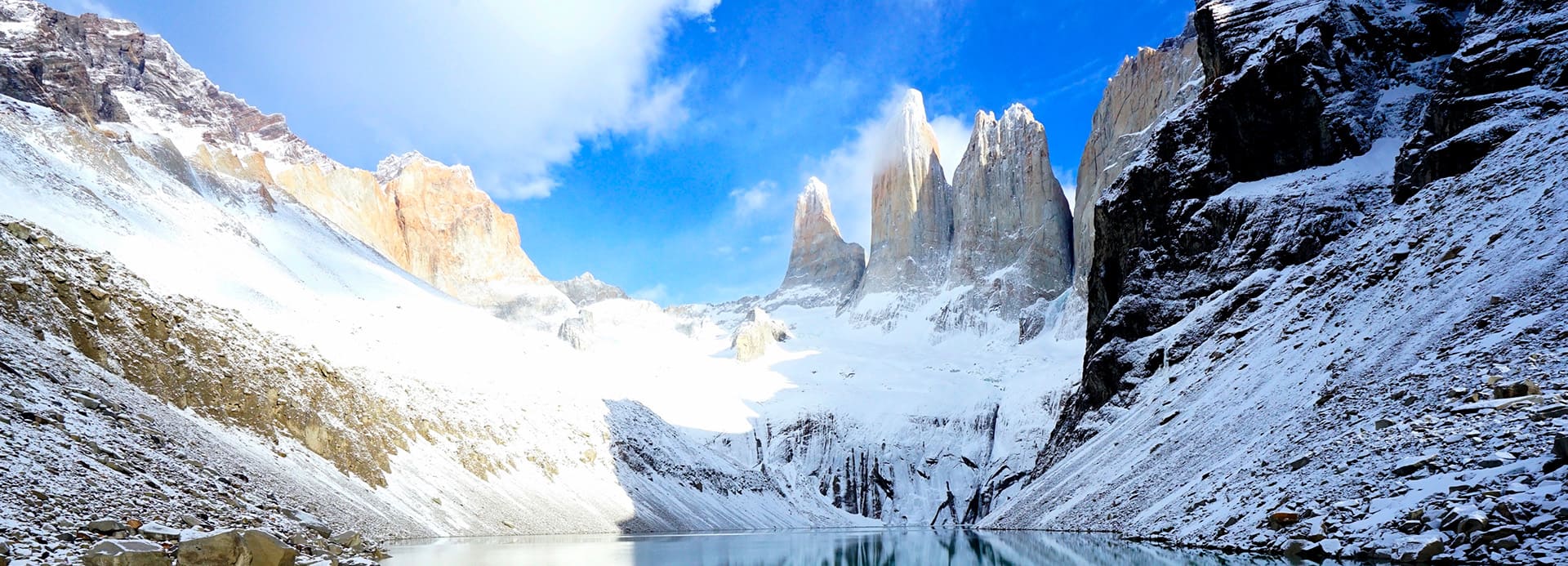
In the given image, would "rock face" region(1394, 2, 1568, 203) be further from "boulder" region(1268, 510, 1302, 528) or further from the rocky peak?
the rocky peak

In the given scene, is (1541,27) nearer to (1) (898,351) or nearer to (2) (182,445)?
(2) (182,445)

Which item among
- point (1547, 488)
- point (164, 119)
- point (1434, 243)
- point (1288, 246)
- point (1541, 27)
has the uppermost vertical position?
point (164, 119)

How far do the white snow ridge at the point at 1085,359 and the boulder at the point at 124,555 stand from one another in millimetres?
107

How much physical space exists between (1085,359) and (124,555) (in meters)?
75.8

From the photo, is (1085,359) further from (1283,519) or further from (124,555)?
(124,555)

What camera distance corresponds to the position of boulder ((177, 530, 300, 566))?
1808 cm

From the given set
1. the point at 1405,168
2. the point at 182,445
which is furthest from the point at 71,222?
the point at 1405,168

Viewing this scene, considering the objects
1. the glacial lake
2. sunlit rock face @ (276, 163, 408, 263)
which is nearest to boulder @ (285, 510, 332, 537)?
the glacial lake

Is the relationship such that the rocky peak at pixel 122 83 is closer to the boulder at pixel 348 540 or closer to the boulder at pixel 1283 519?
the boulder at pixel 348 540

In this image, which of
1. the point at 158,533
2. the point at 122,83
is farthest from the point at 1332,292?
the point at 122,83

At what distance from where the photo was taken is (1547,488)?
16.7 m

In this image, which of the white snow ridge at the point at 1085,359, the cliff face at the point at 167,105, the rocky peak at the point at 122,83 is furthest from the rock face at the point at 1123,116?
the rocky peak at the point at 122,83

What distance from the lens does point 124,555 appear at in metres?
Answer: 16.5

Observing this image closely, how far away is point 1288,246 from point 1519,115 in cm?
1430
